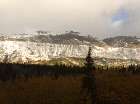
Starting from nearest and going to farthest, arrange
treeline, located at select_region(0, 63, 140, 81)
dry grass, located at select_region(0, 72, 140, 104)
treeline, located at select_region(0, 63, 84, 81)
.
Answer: dry grass, located at select_region(0, 72, 140, 104) → treeline, located at select_region(0, 63, 140, 81) → treeline, located at select_region(0, 63, 84, 81)

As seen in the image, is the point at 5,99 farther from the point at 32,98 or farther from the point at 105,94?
the point at 105,94

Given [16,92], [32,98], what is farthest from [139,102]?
[16,92]

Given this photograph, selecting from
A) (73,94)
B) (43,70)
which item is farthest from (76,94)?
(43,70)

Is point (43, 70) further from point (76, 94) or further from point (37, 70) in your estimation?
point (76, 94)

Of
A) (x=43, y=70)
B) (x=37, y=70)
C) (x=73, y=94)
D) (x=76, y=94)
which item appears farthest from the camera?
(x=43, y=70)

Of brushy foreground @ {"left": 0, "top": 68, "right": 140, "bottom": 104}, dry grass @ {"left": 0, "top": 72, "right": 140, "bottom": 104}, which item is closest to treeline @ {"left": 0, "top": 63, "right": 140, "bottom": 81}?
dry grass @ {"left": 0, "top": 72, "right": 140, "bottom": 104}

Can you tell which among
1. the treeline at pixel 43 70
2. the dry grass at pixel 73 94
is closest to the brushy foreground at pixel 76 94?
the dry grass at pixel 73 94

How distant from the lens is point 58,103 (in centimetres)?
3002

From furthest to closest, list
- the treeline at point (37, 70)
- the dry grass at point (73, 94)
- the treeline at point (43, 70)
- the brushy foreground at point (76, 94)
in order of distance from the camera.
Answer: the treeline at point (37, 70), the treeline at point (43, 70), the dry grass at point (73, 94), the brushy foreground at point (76, 94)

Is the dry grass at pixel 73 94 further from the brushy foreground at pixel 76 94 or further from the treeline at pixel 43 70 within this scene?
the treeline at pixel 43 70

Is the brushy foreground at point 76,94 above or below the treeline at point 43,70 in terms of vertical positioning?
above

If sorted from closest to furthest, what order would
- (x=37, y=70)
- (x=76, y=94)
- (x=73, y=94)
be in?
(x=76, y=94)
(x=73, y=94)
(x=37, y=70)

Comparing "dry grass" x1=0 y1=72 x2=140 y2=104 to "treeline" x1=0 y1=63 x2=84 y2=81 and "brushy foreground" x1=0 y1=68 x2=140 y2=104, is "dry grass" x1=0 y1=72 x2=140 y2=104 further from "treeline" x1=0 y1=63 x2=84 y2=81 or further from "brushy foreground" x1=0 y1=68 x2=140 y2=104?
"treeline" x1=0 y1=63 x2=84 y2=81

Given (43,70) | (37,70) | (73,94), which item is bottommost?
(43,70)
